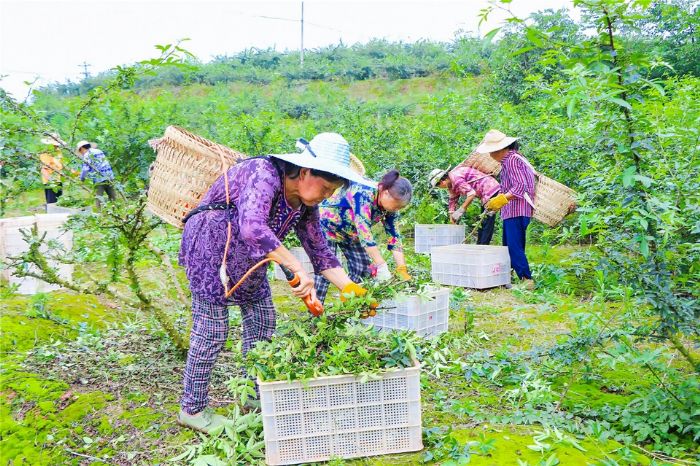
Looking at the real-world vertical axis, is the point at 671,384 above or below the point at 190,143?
below

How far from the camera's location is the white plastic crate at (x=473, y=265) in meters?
6.25

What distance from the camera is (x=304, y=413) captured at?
8.95ft

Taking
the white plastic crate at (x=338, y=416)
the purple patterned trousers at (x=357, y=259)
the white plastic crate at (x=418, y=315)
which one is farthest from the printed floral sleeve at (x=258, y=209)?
the purple patterned trousers at (x=357, y=259)

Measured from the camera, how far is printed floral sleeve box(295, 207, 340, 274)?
10.3ft

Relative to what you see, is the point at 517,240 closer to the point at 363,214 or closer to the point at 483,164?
the point at 483,164

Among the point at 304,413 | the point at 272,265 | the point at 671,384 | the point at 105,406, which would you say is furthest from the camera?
the point at 272,265

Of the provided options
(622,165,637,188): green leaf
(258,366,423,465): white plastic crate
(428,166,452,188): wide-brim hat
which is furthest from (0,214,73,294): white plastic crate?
(622,165,637,188): green leaf

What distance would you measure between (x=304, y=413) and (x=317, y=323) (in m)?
0.44

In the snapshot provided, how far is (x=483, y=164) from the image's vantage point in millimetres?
7625

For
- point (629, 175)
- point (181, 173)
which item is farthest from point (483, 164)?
point (629, 175)

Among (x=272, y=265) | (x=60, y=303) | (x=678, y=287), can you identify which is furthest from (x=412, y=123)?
(x=678, y=287)

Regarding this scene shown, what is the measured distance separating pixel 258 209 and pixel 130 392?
1.75 m

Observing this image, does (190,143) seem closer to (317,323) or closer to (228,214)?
(228,214)

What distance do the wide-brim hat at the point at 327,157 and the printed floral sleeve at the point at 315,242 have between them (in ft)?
1.44
